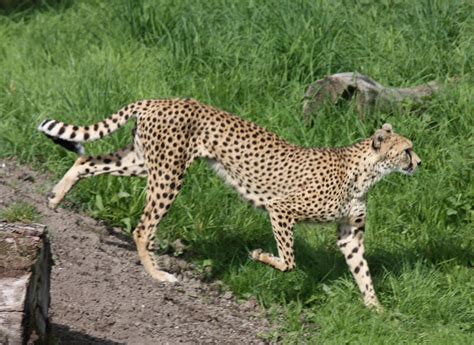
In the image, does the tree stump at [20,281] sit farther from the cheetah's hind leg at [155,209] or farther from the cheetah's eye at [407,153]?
the cheetah's eye at [407,153]

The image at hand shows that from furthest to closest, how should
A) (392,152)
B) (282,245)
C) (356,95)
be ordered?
(356,95) < (392,152) < (282,245)

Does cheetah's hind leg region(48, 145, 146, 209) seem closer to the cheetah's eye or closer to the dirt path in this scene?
the dirt path

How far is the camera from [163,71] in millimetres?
8414

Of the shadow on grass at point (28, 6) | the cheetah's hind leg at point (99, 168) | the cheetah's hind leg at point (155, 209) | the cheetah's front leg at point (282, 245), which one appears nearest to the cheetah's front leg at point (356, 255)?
the cheetah's front leg at point (282, 245)

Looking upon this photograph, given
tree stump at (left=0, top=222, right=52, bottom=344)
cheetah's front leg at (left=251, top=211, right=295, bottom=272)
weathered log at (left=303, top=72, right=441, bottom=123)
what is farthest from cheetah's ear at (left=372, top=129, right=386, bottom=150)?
tree stump at (left=0, top=222, right=52, bottom=344)

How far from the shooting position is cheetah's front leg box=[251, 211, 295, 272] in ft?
21.1

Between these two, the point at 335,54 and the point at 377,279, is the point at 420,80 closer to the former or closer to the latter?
the point at 335,54

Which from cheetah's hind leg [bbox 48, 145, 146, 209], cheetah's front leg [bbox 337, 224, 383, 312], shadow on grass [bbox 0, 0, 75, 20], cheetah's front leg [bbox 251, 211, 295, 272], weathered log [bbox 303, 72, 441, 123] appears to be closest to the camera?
cheetah's front leg [bbox 251, 211, 295, 272]

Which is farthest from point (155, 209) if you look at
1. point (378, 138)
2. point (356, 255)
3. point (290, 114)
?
point (290, 114)

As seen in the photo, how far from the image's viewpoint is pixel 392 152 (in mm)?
6637

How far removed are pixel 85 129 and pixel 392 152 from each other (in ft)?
5.89

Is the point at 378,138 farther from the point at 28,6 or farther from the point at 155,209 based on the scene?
the point at 28,6

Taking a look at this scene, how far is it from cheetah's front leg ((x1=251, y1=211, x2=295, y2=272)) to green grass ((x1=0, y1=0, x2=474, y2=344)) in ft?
0.80

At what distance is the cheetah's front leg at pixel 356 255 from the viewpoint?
6559 mm
